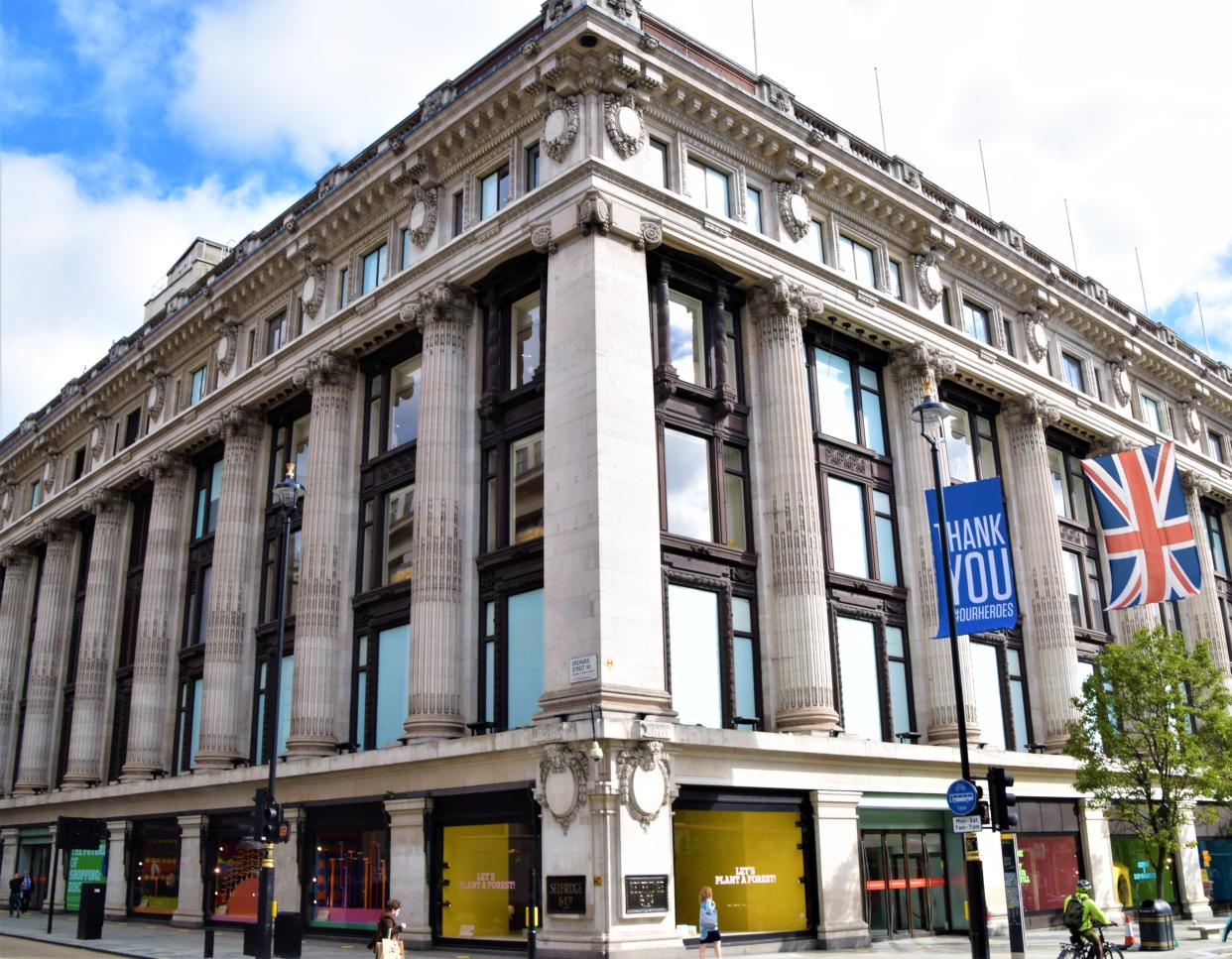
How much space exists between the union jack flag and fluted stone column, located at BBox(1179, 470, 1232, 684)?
11991 mm

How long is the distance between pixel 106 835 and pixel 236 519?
1240cm

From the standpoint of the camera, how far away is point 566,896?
76.1 ft

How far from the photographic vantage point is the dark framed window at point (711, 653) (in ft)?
90.1

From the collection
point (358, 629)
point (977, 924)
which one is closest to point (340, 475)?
point (358, 629)

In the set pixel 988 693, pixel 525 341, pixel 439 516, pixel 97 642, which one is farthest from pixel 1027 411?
pixel 97 642

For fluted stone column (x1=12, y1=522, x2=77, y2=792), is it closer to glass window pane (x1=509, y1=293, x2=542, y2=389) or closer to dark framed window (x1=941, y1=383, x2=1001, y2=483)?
glass window pane (x1=509, y1=293, x2=542, y2=389)

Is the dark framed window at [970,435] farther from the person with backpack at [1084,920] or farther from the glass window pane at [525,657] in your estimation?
the person with backpack at [1084,920]

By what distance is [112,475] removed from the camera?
48375mm

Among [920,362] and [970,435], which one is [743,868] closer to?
[920,362]

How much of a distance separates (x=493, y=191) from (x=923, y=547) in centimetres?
1692

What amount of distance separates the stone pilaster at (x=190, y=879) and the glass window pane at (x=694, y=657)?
18195mm

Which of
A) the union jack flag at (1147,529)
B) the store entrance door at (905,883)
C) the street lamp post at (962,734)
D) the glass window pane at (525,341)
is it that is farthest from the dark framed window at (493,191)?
the union jack flag at (1147,529)

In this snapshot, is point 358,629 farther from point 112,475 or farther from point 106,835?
point 112,475

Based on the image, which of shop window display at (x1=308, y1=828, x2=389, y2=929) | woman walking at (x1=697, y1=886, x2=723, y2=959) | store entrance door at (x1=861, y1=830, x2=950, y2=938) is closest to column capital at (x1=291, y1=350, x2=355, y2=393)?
shop window display at (x1=308, y1=828, x2=389, y2=929)
